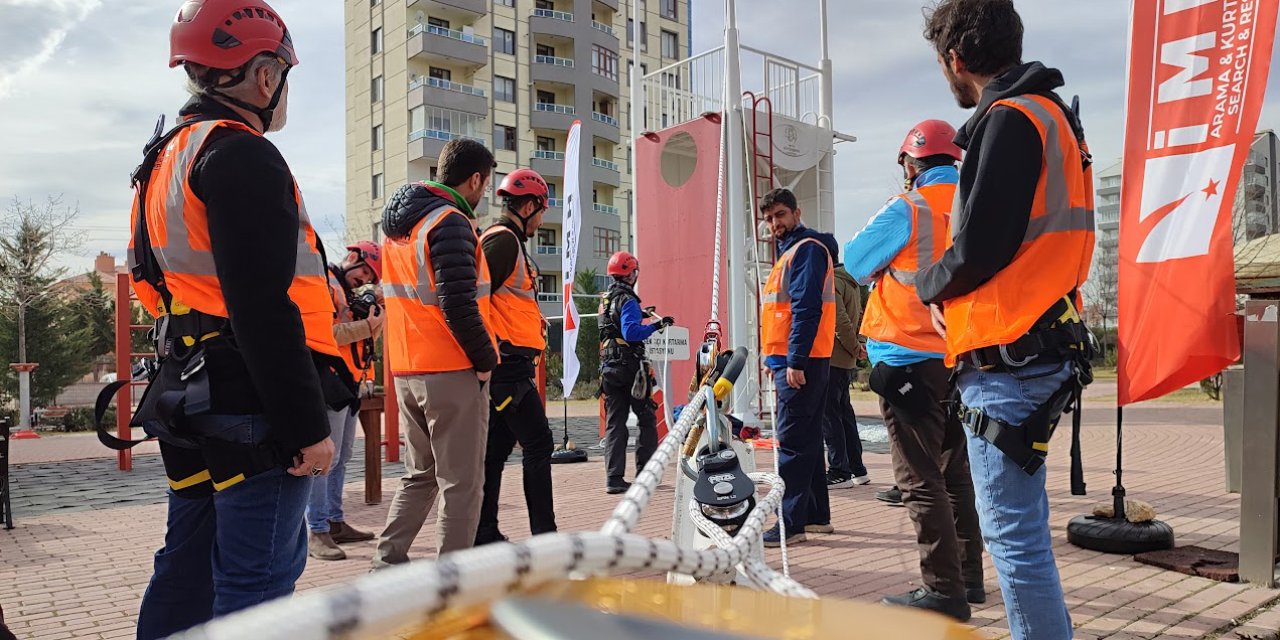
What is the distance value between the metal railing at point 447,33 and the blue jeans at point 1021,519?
5057 cm

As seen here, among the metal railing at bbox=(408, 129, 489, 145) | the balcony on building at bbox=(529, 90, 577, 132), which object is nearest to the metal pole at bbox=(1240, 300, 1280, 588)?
the metal railing at bbox=(408, 129, 489, 145)

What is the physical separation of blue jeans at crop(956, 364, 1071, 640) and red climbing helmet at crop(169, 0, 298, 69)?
7.64 feet

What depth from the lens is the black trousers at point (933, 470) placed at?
155 inches

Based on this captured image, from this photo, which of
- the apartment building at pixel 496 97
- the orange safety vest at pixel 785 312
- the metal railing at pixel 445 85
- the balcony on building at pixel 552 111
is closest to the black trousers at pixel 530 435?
the orange safety vest at pixel 785 312

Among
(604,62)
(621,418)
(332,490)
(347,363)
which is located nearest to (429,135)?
(604,62)

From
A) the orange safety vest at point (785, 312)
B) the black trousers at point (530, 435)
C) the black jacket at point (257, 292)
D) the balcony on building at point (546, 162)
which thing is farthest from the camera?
the balcony on building at point (546, 162)

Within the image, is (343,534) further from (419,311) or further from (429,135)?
(429,135)

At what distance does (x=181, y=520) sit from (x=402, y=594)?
1.98 m

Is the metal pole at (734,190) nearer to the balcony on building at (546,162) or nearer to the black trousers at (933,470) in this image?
the black trousers at (933,470)

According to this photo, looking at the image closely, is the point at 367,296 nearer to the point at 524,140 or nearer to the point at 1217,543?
the point at 1217,543

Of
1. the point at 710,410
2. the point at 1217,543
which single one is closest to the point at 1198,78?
the point at 1217,543

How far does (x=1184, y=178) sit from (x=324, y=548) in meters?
5.43

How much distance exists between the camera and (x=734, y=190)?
12.4 m

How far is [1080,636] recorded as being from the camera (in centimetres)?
376
